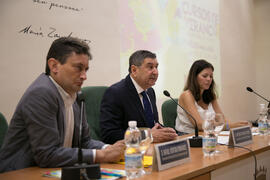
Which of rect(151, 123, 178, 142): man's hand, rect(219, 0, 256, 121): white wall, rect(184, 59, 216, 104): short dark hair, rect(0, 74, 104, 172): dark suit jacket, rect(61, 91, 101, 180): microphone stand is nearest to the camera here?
rect(61, 91, 101, 180): microphone stand

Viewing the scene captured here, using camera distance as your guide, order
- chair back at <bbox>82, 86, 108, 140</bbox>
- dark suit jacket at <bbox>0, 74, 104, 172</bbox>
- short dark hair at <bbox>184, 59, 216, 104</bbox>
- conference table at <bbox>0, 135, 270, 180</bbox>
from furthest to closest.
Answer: short dark hair at <bbox>184, 59, 216, 104</bbox>
chair back at <bbox>82, 86, 108, 140</bbox>
dark suit jacket at <bbox>0, 74, 104, 172</bbox>
conference table at <bbox>0, 135, 270, 180</bbox>

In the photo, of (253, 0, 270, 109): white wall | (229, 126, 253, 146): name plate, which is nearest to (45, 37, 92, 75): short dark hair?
(229, 126, 253, 146): name plate

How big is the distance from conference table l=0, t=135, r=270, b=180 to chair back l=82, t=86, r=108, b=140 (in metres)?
0.81

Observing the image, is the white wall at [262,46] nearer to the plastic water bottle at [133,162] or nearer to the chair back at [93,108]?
the chair back at [93,108]

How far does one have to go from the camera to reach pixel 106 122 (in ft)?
6.72

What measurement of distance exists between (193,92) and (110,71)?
0.83 meters

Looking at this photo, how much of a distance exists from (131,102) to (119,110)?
10 cm

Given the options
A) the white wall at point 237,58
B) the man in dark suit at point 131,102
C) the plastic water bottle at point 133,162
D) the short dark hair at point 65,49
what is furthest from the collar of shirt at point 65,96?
the white wall at point 237,58

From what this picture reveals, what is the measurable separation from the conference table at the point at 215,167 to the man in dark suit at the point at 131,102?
1.43ft

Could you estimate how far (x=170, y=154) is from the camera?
121 centimetres

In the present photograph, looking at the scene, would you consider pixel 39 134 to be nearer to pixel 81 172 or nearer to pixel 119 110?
pixel 81 172

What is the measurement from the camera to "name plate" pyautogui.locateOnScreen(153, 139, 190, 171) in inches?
45.2

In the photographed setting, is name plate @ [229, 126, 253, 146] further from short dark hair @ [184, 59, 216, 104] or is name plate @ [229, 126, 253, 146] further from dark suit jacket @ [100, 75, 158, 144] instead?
short dark hair @ [184, 59, 216, 104]
